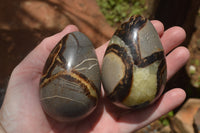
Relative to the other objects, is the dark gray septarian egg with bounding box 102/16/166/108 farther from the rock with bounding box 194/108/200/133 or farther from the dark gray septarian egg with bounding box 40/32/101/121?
the rock with bounding box 194/108/200/133

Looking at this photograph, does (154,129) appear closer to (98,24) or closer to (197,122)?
(197,122)

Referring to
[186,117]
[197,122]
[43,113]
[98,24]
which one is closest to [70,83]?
[43,113]

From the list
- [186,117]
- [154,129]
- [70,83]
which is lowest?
[154,129]

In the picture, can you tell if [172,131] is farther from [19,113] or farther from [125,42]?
[19,113]

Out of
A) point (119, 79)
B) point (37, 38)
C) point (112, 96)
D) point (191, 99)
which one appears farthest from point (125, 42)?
point (37, 38)

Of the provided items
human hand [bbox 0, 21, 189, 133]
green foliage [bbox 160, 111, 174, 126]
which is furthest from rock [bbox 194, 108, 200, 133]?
human hand [bbox 0, 21, 189, 133]

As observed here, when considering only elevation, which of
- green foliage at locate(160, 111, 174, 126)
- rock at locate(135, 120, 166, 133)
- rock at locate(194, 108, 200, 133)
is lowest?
rock at locate(135, 120, 166, 133)
